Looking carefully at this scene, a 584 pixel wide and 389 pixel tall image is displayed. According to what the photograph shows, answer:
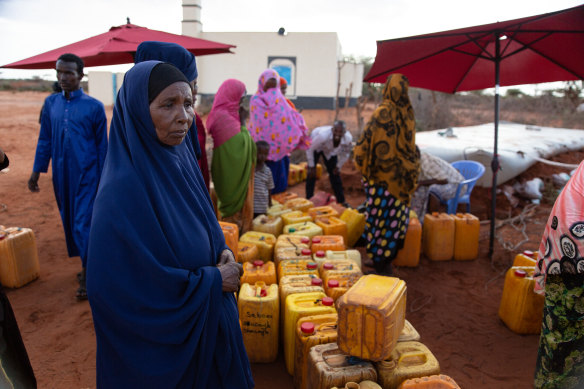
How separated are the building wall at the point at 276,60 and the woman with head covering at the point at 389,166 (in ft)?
47.4

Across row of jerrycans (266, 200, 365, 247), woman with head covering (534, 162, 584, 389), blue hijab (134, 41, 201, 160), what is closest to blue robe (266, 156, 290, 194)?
row of jerrycans (266, 200, 365, 247)

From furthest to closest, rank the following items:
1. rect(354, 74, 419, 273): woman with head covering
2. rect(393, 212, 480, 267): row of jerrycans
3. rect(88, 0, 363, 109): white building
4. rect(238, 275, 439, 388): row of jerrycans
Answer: rect(88, 0, 363, 109): white building → rect(393, 212, 480, 267): row of jerrycans → rect(354, 74, 419, 273): woman with head covering → rect(238, 275, 439, 388): row of jerrycans

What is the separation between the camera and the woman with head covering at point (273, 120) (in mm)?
5617

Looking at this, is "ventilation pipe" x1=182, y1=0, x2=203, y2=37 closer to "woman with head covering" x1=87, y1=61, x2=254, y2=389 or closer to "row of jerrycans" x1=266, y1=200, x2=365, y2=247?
"row of jerrycans" x1=266, y1=200, x2=365, y2=247

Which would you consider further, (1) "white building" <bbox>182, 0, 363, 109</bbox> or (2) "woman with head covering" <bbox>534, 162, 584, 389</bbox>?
(1) "white building" <bbox>182, 0, 363, 109</bbox>

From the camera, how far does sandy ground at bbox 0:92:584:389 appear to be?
2.84 metres

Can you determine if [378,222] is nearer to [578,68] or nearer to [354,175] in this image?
[578,68]

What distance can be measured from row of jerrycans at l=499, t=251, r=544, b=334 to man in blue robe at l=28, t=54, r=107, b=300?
3520mm

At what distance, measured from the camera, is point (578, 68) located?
175 inches

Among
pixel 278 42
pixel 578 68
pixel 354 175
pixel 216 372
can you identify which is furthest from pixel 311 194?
pixel 278 42

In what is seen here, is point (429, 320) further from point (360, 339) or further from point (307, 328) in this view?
point (360, 339)

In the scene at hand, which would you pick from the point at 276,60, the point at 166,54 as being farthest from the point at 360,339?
the point at 276,60

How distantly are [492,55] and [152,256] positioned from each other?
15.0 feet

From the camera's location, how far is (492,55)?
4.61 m
